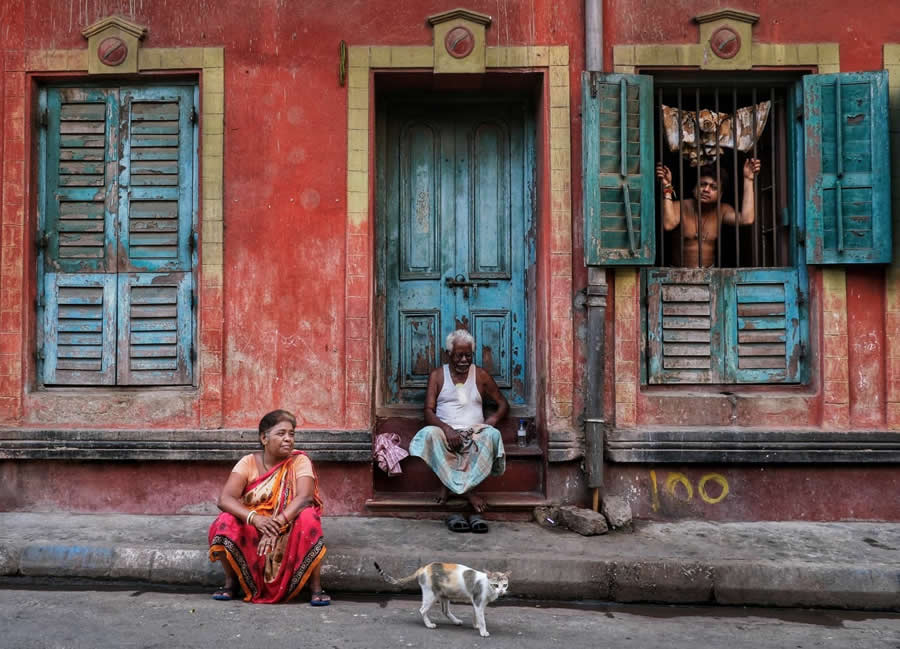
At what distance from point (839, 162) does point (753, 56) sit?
957 mm

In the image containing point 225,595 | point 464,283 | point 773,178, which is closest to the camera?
point 225,595

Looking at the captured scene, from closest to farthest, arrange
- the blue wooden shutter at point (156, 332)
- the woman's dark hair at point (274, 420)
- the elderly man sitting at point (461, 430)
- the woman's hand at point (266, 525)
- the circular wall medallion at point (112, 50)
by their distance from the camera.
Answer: the woman's hand at point (266, 525) → the woman's dark hair at point (274, 420) → the elderly man sitting at point (461, 430) → the circular wall medallion at point (112, 50) → the blue wooden shutter at point (156, 332)

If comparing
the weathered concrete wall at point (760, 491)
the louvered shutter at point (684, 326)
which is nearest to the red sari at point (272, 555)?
the weathered concrete wall at point (760, 491)

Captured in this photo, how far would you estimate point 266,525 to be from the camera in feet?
15.6

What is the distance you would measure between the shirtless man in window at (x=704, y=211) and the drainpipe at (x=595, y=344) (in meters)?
0.77

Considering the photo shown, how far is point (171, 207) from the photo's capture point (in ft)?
22.1

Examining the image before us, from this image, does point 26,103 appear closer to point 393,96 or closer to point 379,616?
point 393,96

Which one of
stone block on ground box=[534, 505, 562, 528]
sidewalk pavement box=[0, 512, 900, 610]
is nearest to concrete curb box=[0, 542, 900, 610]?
sidewalk pavement box=[0, 512, 900, 610]

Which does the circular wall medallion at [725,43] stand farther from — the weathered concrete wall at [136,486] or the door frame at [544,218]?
the weathered concrete wall at [136,486]

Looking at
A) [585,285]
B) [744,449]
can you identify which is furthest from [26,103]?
[744,449]

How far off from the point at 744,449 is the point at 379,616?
297cm

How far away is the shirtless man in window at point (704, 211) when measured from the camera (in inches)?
263

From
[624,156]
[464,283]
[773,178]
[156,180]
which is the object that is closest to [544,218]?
[624,156]

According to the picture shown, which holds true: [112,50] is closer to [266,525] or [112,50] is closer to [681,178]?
[266,525]
